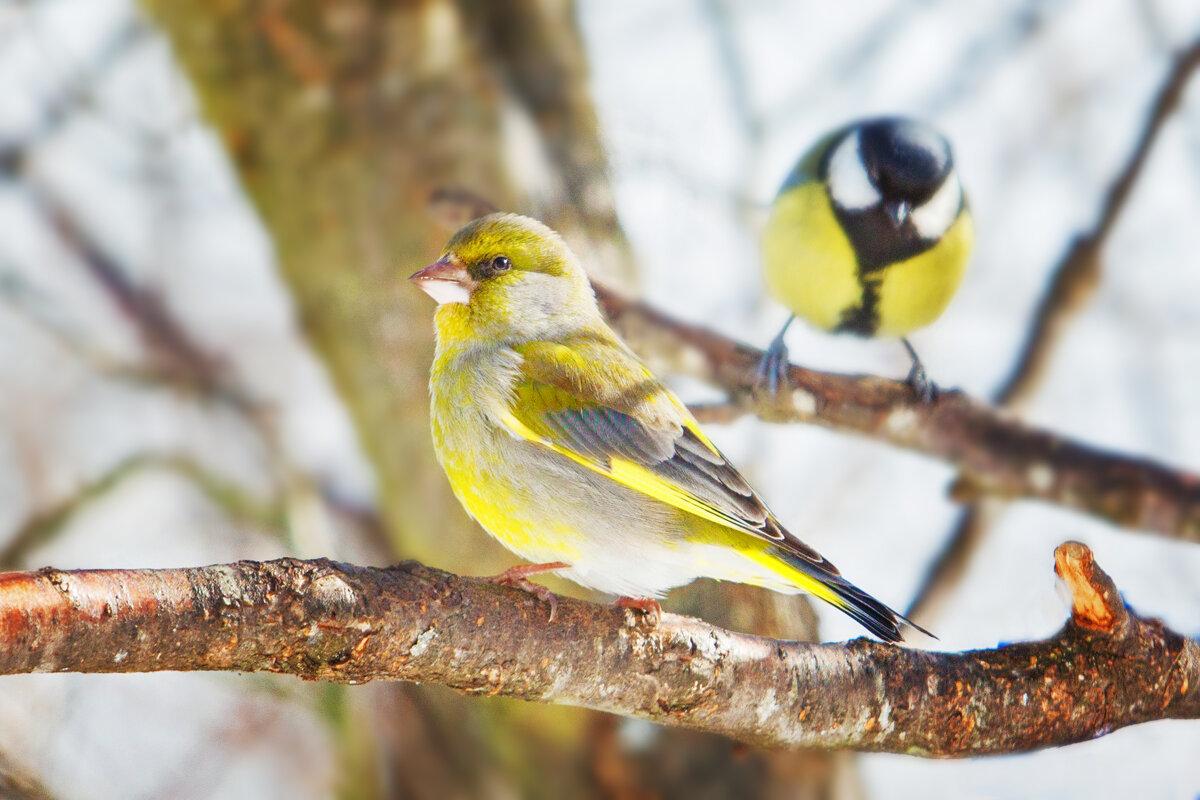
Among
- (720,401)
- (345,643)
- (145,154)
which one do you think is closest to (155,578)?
(345,643)

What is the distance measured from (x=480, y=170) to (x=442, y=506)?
111cm

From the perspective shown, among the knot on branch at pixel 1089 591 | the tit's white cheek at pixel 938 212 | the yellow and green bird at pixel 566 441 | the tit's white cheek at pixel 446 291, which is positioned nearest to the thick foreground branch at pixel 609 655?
the knot on branch at pixel 1089 591

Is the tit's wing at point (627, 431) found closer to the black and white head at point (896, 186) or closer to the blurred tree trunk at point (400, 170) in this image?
the black and white head at point (896, 186)

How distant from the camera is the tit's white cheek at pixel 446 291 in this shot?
1.67 metres

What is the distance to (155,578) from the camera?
1.22 m

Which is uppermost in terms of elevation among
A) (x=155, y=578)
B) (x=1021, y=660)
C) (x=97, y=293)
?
(x=97, y=293)

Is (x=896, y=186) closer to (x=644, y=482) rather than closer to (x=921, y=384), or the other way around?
(x=921, y=384)

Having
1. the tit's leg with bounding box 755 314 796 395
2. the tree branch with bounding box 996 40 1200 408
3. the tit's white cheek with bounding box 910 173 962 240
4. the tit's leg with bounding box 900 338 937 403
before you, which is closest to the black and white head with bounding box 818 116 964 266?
the tit's white cheek with bounding box 910 173 962 240

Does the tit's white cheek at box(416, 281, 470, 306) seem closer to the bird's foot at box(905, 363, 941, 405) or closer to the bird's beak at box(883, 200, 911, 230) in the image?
the bird's foot at box(905, 363, 941, 405)

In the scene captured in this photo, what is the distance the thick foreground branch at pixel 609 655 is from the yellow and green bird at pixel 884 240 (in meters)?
0.74

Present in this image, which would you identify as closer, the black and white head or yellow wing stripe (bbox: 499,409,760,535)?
yellow wing stripe (bbox: 499,409,760,535)

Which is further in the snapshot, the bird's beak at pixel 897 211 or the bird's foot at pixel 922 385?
the bird's beak at pixel 897 211

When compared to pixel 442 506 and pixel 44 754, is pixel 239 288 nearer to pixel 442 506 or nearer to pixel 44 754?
pixel 442 506

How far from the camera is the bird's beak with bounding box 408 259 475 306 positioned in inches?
65.5
